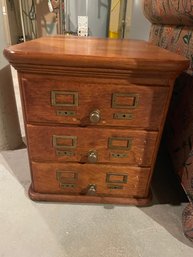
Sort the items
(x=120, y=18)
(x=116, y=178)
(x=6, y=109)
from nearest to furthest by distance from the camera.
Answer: (x=116, y=178) < (x=6, y=109) < (x=120, y=18)

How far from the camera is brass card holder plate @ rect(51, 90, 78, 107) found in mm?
516

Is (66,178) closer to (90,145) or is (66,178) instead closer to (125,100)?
(90,145)

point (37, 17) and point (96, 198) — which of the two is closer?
point (96, 198)

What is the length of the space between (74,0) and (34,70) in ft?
5.82

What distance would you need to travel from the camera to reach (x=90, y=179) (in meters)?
0.66

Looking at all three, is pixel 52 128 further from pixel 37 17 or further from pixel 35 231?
pixel 37 17

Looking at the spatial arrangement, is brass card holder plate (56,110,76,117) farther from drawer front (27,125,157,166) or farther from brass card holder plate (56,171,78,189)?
brass card holder plate (56,171,78,189)

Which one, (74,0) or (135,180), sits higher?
(74,0)

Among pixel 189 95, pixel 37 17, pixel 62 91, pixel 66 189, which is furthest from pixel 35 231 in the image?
pixel 37 17

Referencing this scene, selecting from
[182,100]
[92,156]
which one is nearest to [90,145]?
[92,156]

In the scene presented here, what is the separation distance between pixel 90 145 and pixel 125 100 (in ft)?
0.55

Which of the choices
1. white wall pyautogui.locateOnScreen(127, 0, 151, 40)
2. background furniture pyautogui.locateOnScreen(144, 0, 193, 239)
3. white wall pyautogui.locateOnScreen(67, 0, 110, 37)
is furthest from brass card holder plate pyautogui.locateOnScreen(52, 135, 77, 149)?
white wall pyautogui.locateOnScreen(67, 0, 110, 37)

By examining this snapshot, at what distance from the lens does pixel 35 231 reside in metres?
0.61

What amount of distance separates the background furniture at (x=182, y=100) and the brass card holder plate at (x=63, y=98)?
1.14 feet
